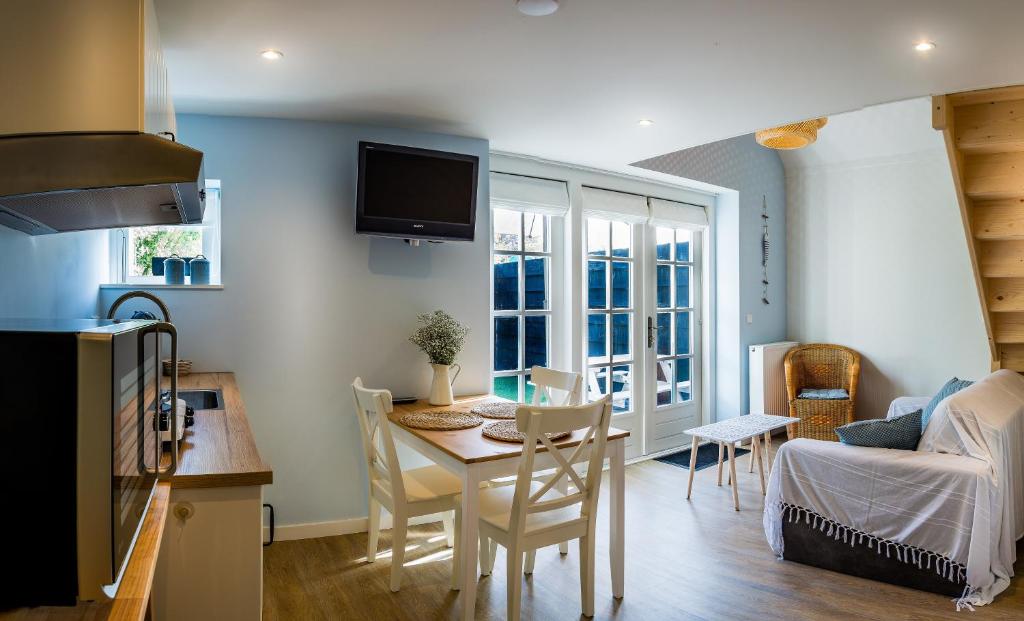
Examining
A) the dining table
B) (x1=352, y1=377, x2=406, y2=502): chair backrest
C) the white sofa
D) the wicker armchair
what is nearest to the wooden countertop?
(x1=352, y1=377, x2=406, y2=502): chair backrest

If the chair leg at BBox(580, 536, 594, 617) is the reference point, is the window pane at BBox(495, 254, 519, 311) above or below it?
above

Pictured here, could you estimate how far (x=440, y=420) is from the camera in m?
2.98

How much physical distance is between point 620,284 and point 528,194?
3.93ft

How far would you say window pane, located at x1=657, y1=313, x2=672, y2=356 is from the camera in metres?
5.45

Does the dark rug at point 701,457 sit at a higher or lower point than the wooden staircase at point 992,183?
lower

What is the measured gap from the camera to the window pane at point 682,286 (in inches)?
222

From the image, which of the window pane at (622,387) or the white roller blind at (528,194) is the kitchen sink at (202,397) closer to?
the white roller blind at (528,194)

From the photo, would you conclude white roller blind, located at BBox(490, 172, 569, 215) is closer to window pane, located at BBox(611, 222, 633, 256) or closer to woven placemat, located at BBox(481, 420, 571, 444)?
window pane, located at BBox(611, 222, 633, 256)

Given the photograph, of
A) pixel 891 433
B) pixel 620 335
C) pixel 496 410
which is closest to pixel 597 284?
pixel 620 335

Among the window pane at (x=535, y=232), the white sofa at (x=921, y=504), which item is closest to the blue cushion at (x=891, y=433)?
the white sofa at (x=921, y=504)

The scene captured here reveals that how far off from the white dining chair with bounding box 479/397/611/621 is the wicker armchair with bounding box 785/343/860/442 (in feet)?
11.2

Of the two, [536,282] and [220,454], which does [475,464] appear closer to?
[220,454]

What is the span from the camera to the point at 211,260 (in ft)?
11.3

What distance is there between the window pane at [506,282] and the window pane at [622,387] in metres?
1.12
